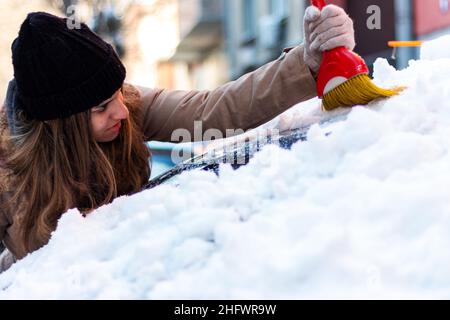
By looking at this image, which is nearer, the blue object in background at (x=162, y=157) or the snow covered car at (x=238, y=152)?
the snow covered car at (x=238, y=152)

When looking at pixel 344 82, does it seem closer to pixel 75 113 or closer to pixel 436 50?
pixel 436 50

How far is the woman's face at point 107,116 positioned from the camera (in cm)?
194

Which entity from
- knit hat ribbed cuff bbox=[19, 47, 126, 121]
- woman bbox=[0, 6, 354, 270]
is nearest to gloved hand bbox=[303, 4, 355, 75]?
woman bbox=[0, 6, 354, 270]

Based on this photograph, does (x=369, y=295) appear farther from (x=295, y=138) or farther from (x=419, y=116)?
(x=295, y=138)

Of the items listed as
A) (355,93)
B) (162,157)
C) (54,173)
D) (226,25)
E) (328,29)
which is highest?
(328,29)

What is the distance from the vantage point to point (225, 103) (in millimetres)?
2055

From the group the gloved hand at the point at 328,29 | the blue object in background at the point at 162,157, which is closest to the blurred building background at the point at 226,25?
the blue object in background at the point at 162,157

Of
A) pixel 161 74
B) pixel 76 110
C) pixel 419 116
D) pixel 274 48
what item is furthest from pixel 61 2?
pixel 161 74

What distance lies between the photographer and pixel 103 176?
6.25ft

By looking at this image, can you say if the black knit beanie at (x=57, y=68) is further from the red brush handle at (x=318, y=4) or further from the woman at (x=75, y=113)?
the red brush handle at (x=318, y=4)

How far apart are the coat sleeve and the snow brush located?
169 mm

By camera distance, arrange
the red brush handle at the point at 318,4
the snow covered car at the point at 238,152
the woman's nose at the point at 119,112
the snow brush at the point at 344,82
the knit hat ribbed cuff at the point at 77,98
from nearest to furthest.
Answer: the snow covered car at the point at 238,152
the snow brush at the point at 344,82
the red brush handle at the point at 318,4
the knit hat ribbed cuff at the point at 77,98
the woman's nose at the point at 119,112

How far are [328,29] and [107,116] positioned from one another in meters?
0.71

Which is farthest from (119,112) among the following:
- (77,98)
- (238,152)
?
(238,152)
